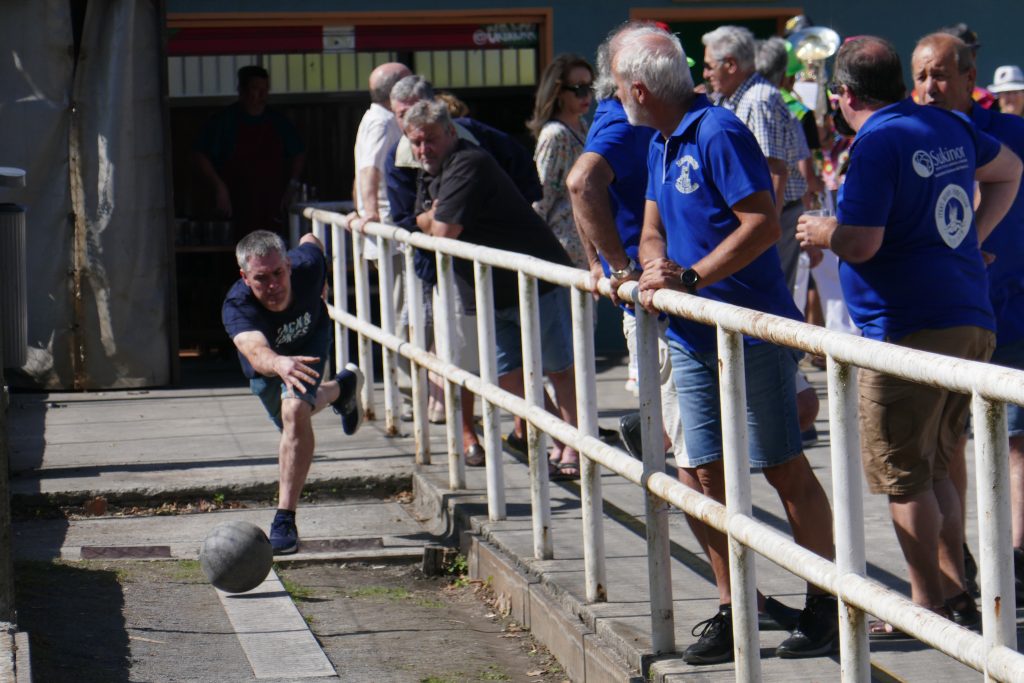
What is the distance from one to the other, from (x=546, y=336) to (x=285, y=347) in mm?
1227

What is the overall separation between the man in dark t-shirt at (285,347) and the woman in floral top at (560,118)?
1360 mm

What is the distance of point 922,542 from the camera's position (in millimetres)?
4848

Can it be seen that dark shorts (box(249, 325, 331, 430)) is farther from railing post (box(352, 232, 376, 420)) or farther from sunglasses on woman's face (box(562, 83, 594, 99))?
sunglasses on woman's face (box(562, 83, 594, 99))

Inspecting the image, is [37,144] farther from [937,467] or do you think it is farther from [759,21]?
[937,467]

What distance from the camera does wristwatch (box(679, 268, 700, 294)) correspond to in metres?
4.65

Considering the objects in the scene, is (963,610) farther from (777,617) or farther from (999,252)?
(999,252)

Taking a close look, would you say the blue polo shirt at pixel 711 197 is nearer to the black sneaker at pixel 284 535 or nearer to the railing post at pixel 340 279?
the black sneaker at pixel 284 535

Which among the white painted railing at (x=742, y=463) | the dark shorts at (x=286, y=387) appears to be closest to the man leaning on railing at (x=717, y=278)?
the white painted railing at (x=742, y=463)

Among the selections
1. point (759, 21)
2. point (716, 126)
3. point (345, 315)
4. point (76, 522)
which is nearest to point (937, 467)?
point (716, 126)

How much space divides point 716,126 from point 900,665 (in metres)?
1.60

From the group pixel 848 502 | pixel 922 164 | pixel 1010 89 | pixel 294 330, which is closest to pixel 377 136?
pixel 294 330

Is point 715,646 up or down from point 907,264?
down

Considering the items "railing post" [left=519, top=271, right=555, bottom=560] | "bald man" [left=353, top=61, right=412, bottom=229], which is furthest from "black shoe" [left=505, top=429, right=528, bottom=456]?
"railing post" [left=519, top=271, right=555, bottom=560]

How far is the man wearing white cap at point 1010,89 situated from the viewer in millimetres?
11773
